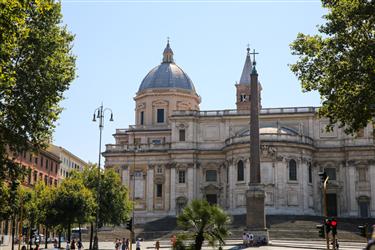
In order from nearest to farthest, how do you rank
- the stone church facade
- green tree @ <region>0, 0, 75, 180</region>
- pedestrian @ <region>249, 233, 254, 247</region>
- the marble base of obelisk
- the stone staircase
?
1. green tree @ <region>0, 0, 75, 180</region>
2. pedestrian @ <region>249, 233, 254, 247</region>
3. the marble base of obelisk
4. the stone staircase
5. the stone church facade

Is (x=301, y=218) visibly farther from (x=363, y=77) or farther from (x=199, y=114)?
(x=363, y=77)

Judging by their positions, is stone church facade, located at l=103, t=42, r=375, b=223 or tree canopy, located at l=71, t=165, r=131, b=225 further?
stone church facade, located at l=103, t=42, r=375, b=223

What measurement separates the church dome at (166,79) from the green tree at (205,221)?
55.8 metres

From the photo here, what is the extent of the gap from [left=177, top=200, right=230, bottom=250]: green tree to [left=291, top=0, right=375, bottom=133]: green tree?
24.1 ft

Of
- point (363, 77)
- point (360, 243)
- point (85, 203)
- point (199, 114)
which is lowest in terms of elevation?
point (360, 243)

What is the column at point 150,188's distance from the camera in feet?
244

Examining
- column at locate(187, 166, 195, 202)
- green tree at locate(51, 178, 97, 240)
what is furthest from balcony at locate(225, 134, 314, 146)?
green tree at locate(51, 178, 97, 240)

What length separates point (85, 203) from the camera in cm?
4606

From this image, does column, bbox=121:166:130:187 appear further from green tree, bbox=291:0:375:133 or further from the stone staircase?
green tree, bbox=291:0:375:133

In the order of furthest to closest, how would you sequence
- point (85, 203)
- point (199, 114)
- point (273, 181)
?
point (199, 114), point (273, 181), point (85, 203)

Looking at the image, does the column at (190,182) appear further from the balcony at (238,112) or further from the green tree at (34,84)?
the green tree at (34,84)

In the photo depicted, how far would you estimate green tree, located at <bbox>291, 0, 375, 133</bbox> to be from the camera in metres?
26.0

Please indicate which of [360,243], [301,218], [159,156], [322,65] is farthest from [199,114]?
[322,65]

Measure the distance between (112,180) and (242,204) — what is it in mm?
20167
